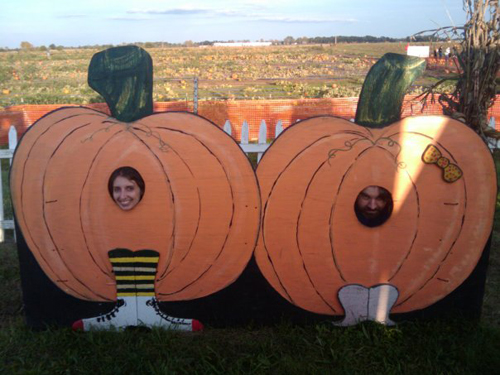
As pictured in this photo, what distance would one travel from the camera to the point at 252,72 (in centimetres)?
3275

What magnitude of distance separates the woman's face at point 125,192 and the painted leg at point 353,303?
4.75 feet

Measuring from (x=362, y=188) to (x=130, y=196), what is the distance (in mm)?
1430

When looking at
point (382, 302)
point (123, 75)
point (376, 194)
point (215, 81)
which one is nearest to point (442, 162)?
point (376, 194)

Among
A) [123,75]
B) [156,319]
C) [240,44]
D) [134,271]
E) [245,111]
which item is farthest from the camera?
[240,44]

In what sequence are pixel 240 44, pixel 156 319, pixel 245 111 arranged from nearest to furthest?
pixel 156 319, pixel 245 111, pixel 240 44

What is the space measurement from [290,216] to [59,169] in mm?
1450

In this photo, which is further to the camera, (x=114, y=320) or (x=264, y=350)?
(x=114, y=320)

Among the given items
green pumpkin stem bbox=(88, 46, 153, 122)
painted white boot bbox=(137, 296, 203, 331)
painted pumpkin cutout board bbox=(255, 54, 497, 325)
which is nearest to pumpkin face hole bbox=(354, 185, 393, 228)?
painted pumpkin cutout board bbox=(255, 54, 497, 325)

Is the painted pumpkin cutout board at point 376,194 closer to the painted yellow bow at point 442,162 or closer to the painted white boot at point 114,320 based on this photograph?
the painted yellow bow at point 442,162

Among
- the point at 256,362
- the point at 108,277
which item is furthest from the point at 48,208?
the point at 256,362

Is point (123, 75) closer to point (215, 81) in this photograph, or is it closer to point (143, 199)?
point (143, 199)

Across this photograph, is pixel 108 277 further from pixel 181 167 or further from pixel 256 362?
pixel 256 362

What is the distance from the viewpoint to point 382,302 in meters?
3.07

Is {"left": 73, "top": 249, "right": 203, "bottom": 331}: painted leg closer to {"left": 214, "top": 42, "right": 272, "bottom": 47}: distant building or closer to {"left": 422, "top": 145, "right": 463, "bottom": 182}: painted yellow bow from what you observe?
{"left": 422, "top": 145, "right": 463, "bottom": 182}: painted yellow bow
